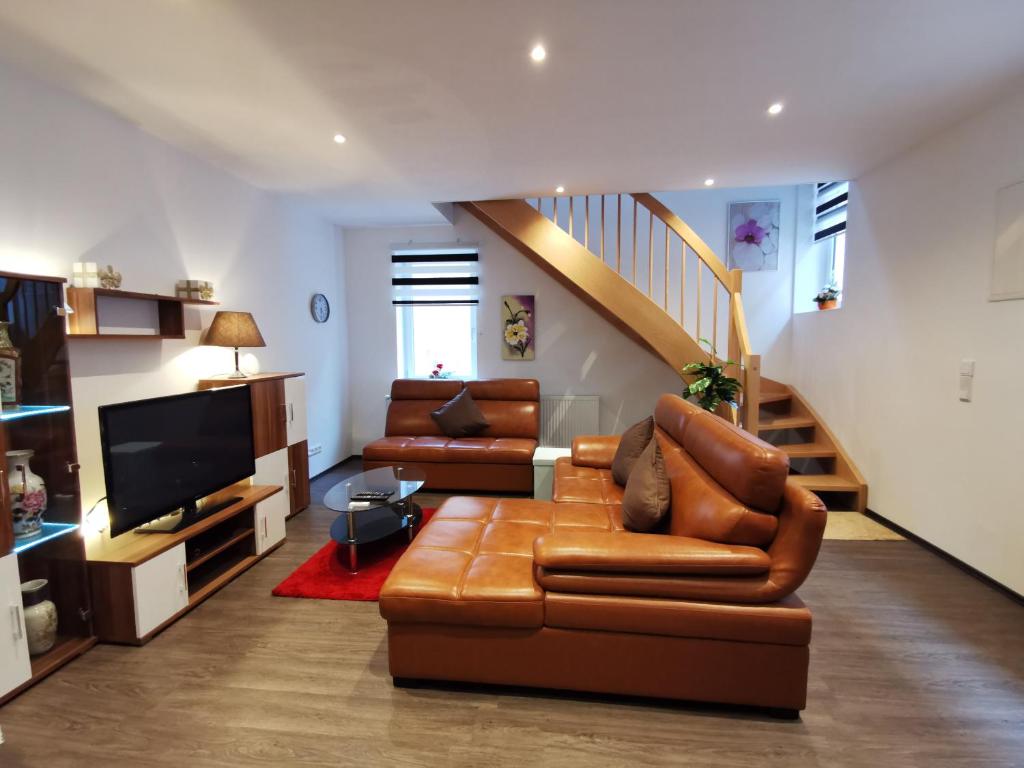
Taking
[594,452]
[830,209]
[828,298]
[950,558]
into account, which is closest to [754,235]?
[830,209]

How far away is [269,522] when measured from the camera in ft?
9.84

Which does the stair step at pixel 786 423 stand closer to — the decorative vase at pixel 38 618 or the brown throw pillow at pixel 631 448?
the brown throw pillow at pixel 631 448

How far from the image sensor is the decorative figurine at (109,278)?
2.34m

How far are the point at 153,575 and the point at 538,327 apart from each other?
3.80 metres

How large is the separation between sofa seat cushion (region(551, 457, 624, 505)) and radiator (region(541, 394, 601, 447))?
64.0 inches

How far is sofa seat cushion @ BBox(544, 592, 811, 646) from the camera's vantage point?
160 centimetres

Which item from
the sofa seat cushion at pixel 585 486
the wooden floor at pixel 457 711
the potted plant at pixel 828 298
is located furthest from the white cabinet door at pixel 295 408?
the potted plant at pixel 828 298

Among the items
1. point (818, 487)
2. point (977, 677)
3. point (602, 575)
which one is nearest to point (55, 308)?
point (602, 575)

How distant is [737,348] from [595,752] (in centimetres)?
314

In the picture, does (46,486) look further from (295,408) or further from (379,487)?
(295,408)

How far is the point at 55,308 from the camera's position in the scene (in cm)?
193

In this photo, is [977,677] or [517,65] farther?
[517,65]

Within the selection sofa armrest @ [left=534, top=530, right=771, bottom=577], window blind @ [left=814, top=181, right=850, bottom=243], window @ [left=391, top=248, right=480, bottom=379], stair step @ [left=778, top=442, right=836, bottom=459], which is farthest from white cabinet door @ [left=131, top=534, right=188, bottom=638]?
window blind @ [left=814, top=181, right=850, bottom=243]

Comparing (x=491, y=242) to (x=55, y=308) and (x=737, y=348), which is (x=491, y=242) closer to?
(x=737, y=348)
